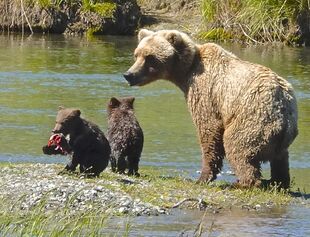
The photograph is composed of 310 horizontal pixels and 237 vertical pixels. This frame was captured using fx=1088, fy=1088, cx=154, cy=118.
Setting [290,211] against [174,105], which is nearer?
[290,211]

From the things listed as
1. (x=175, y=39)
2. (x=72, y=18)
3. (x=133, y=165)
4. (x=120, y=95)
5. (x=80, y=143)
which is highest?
(x=175, y=39)

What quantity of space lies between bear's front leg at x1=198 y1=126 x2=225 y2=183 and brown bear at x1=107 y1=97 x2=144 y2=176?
802mm

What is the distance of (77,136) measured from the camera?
12.0 m

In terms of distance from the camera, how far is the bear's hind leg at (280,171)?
40.9 feet

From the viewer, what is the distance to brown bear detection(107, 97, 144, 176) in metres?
13.0

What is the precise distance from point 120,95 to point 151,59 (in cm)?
836

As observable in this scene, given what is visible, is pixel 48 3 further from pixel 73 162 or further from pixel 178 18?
pixel 73 162

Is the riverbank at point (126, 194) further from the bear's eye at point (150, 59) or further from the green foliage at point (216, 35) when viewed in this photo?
the green foliage at point (216, 35)

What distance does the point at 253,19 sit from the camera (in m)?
30.5

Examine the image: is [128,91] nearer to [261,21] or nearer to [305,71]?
[305,71]

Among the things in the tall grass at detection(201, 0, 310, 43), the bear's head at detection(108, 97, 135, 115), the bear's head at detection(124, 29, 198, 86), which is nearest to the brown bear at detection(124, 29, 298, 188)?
the bear's head at detection(124, 29, 198, 86)

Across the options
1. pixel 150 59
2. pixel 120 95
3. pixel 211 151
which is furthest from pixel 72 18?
pixel 211 151

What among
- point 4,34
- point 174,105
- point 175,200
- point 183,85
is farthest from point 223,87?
point 4,34

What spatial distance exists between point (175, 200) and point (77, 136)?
1.34 metres
